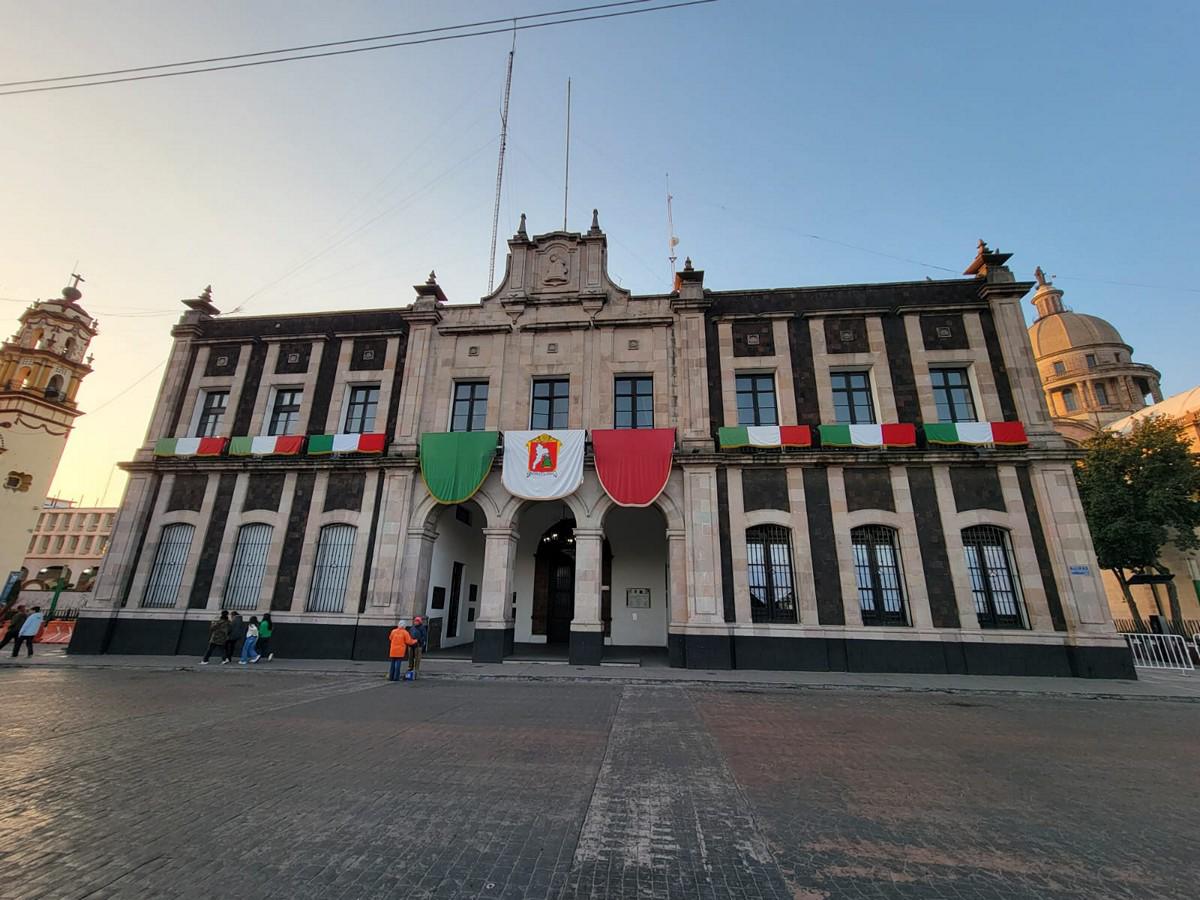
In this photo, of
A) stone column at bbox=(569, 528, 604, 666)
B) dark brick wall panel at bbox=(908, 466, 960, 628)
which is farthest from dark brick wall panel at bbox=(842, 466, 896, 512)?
stone column at bbox=(569, 528, 604, 666)

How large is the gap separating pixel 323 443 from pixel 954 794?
68.3 feet

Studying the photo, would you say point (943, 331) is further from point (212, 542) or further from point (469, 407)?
point (212, 542)

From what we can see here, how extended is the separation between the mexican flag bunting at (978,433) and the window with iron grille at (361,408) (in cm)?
2117

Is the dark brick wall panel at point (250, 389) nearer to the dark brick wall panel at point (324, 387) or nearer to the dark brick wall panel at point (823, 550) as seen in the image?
the dark brick wall panel at point (324, 387)

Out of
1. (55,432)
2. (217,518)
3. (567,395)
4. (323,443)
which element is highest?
(55,432)

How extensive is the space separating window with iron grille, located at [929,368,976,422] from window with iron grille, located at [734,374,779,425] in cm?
582

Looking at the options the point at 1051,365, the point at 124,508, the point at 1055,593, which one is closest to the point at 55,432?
the point at 124,508

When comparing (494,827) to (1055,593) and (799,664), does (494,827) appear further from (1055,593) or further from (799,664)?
(1055,593)

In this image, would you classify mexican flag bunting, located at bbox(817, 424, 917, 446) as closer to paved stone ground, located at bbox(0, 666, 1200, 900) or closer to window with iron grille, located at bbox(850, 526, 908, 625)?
window with iron grille, located at bbox(850, 526, 908, 625)

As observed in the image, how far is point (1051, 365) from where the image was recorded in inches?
1934

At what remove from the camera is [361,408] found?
20578 mm

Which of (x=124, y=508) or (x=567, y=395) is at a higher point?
(x=567, y=395)

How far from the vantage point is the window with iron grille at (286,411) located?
20766 millimetres

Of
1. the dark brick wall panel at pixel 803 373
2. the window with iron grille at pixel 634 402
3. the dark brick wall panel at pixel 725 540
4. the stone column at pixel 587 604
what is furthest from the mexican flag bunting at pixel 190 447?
the dark brick wall panel at pixel 803 373
